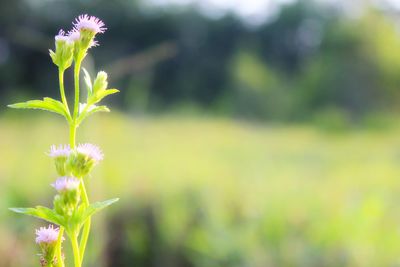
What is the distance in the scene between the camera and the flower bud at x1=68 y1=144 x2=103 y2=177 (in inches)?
12.7

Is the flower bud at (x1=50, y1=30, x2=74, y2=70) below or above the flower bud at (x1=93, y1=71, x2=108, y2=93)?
below

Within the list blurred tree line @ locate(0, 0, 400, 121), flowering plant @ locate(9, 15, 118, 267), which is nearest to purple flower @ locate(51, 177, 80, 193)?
flowering plant @ locate(9, 15, 118, 267)

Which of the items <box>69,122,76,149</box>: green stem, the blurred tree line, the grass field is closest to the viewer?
<box>69,122,76,149</box>: green stem

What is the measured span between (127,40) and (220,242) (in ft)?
23.5

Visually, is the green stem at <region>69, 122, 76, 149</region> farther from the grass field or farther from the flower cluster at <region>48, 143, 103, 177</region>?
the grass field

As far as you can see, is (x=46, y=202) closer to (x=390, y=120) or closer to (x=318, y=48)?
(x=390, y=120)

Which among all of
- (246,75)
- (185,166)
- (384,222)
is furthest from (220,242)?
(246,75)

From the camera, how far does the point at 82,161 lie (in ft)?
1.07

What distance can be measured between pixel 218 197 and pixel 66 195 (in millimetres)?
2046

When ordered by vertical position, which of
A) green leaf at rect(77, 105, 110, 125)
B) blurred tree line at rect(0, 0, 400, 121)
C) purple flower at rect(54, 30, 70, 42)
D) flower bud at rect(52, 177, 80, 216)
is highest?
blurred tree line at rect(0, 0, 400, 121)

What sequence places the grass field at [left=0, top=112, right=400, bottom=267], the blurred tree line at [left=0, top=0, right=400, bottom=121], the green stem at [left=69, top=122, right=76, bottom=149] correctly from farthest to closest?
the blurred tree line at [left=0, top=0, right=400, bottom=121] < the grass field at [left=0, top=112, right=400, bottom=267] < the green stem at [left=69, top=122, right=76, bottom=149]

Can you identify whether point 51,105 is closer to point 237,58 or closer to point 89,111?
point 89,111

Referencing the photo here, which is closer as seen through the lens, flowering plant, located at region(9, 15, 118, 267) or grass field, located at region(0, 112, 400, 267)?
flowering plant, located at region(9, 15, 118, 267)

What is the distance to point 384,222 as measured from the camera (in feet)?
7.29
